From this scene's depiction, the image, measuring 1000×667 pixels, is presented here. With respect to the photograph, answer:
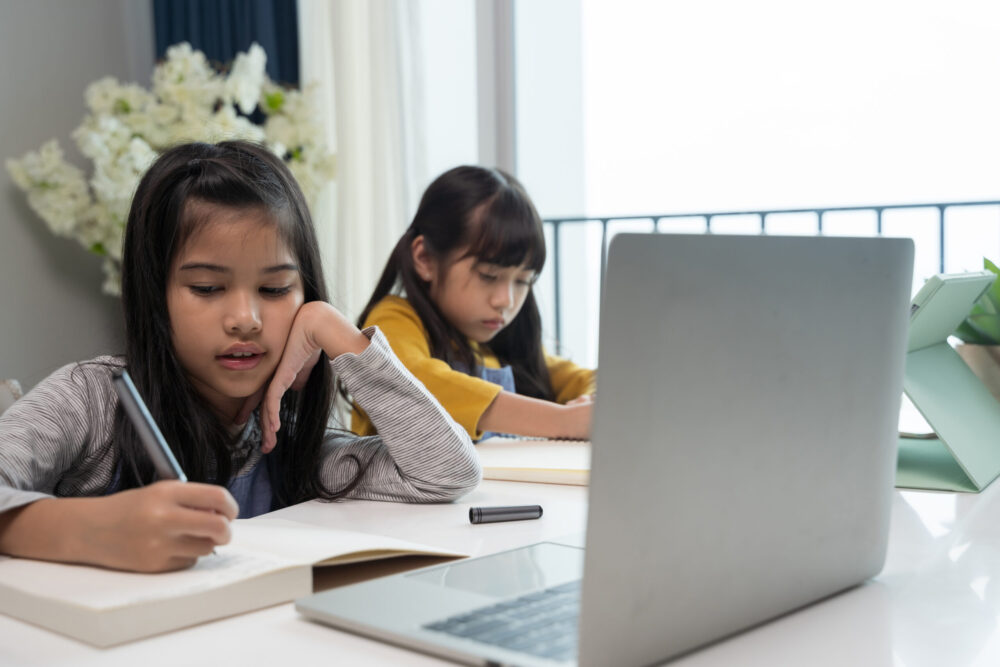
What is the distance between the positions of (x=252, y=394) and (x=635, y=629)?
790 millimetres

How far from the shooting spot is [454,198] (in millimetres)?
1824

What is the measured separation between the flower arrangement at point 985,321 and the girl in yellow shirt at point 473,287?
59cm

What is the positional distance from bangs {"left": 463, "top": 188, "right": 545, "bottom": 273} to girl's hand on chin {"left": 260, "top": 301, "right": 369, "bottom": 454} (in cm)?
73

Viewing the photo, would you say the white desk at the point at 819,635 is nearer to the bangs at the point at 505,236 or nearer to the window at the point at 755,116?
the bangs at the point at 505,236

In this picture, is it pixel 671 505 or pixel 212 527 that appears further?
pixel 212 527

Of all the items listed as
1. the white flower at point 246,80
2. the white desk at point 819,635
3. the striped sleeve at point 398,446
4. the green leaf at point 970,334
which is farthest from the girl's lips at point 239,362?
the white flower at point 246,80

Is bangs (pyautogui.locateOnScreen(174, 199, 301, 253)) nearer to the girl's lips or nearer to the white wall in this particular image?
the girl's lips

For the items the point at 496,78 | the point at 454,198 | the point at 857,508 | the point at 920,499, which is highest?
the point at 496,78

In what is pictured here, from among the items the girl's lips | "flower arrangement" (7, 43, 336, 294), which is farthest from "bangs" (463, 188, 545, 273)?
"flower arrangement" (7, 43, 336, 294)

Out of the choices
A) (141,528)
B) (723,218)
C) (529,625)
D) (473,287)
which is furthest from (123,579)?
(723,218)

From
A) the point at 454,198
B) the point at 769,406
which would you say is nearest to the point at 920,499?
the point at 769,406

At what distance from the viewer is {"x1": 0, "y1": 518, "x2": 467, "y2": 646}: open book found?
0.56 meters

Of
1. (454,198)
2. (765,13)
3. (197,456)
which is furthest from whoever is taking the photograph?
(765,13)

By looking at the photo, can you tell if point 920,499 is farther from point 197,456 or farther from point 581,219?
point 581,219
